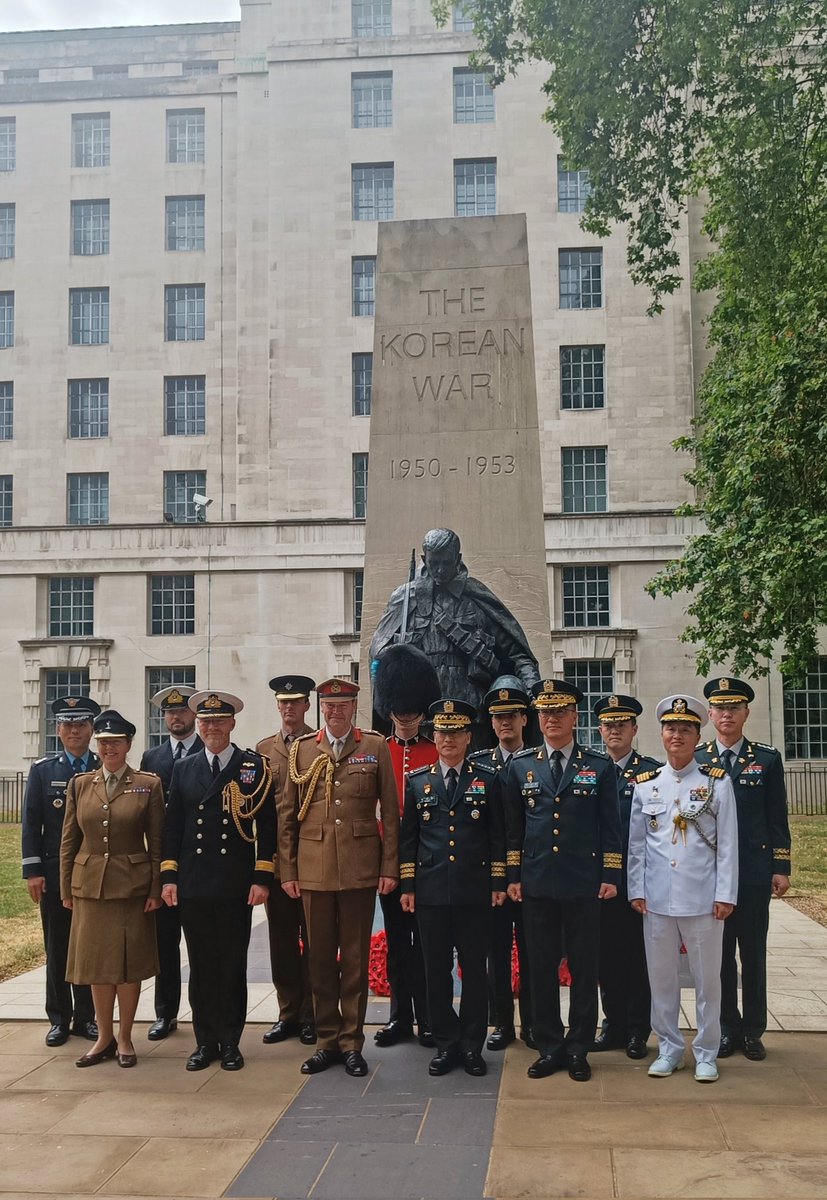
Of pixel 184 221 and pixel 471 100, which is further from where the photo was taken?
pixel 184 221

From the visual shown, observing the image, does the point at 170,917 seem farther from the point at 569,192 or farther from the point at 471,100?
the point at 471,100

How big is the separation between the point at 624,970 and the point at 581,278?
95.1ft

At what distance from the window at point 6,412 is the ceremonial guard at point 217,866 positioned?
31363 mm

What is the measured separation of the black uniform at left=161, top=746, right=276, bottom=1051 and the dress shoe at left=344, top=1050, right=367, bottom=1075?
2.43ft

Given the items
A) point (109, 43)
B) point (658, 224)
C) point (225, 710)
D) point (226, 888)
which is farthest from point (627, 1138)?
point (109, 43)

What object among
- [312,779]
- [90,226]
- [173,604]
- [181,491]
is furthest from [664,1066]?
[90,226]

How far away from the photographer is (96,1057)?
703 centimetres

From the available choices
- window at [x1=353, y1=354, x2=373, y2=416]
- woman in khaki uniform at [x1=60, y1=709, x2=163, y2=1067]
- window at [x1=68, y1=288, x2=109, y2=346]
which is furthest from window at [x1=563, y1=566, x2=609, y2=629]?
woman in khaki uniform at [x1=60, y1=709, x2=163, y2=1067]

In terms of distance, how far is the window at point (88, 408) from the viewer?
35.7 metres

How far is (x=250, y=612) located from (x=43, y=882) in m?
25.7

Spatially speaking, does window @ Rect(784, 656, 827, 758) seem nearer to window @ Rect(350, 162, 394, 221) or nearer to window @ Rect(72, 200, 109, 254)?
window @ Rect(350, 162, 394, 221)

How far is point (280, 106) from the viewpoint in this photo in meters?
34.2

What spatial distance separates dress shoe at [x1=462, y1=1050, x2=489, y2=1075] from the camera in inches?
260

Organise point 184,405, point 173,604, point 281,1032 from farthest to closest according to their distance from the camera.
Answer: point 184,405 → point 173,604 → point 281,1032
